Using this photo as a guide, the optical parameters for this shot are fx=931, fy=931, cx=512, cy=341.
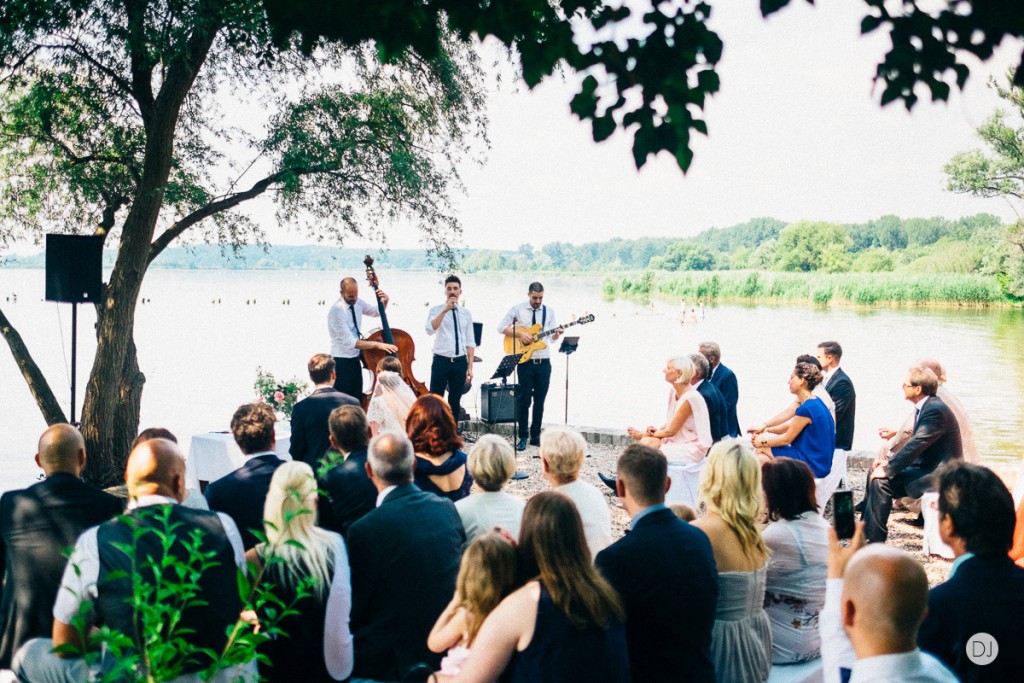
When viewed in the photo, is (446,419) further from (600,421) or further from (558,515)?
(600,421)

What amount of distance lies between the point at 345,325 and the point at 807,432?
14.5 feet

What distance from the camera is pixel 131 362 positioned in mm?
8727

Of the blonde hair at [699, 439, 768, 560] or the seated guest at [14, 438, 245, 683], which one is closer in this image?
the seated guest at [14, 438, 245, 683]

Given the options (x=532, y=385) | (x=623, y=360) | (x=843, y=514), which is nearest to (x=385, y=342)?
(x=532, y=385)

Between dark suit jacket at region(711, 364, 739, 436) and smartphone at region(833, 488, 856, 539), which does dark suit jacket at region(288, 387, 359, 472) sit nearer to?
dark suit jacket at region(711, 364, 739, 436)

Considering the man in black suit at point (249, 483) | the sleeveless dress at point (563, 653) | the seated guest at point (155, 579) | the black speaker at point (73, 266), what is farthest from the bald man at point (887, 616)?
the black speaker at point (73, 266)

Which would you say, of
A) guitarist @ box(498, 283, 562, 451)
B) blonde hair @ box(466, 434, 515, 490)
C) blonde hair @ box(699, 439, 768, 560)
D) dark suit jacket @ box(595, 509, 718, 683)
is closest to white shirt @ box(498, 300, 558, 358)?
guitarist @ box(498, 283, 562, 451)

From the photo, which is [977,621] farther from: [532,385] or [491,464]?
[532,385]

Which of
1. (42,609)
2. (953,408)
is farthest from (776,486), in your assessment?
(953,408)

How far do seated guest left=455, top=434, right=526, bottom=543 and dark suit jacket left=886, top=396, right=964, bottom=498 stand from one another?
11.5ft

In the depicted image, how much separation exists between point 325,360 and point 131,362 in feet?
11.8

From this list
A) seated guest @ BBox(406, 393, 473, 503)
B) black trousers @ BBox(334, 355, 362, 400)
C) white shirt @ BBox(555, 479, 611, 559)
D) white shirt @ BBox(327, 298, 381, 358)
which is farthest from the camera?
black trousers @ BBox(334, 355, 362, 400)

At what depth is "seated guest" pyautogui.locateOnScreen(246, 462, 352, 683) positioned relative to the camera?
116 inches

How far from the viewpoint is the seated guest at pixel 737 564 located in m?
3.21
